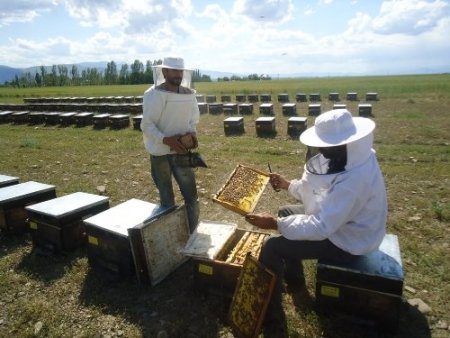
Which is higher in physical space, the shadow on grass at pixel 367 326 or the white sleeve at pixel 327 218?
the white sleeve at pixel 327 218

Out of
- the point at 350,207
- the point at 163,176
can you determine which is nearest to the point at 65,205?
the point at 163,176

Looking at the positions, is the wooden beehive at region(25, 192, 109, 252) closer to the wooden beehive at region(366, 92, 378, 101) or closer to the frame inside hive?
the frame inside hive

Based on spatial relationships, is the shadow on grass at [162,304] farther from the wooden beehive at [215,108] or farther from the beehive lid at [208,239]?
the wooden beehive at [215,108]

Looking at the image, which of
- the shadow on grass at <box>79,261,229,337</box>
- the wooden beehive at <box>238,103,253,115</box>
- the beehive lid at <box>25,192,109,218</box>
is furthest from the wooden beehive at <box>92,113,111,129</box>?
the shadow on grass at <box>79,261,229,337</box>

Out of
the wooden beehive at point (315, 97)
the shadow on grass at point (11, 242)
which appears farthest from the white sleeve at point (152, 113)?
the wooden beehive at point (315, 97)

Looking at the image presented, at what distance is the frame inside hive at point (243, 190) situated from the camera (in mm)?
4074

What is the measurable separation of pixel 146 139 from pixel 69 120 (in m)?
14.7

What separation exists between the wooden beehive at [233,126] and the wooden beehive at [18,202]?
8761 mm

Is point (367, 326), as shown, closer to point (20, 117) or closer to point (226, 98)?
point (20, 117)

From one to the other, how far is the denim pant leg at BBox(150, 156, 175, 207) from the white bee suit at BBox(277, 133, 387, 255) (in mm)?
1840

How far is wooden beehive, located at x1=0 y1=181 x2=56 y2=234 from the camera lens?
521cm

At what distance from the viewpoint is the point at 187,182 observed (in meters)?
4.52

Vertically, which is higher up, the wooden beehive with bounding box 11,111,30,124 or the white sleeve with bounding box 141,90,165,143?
the white sleeve with bounding box 141,90,165,143

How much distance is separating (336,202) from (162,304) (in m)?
2.19
